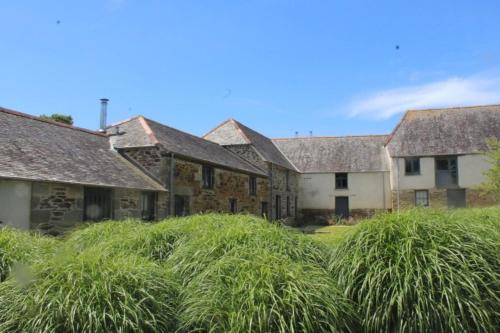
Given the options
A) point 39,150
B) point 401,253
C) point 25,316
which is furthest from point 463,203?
point 25,316

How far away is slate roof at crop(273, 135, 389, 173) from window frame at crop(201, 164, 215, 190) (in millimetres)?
15396

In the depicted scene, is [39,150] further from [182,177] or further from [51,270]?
[51,270]

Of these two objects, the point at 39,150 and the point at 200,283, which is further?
the point at 39,150

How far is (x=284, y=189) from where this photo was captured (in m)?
30.3

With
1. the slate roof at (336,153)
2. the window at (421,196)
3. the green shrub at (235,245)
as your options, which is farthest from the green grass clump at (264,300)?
the slate roof at (336,153)

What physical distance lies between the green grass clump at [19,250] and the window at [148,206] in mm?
10014

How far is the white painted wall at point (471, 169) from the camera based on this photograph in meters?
28.8

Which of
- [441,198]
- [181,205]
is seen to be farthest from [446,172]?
[181,205]

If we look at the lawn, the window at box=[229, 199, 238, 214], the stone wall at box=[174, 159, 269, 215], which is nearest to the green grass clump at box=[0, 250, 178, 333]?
the lawn

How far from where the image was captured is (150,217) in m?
16.2

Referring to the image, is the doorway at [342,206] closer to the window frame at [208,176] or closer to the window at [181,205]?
the window frame at [208,176]

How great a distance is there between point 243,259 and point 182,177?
44.4 ft

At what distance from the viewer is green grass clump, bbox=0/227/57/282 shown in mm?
5047

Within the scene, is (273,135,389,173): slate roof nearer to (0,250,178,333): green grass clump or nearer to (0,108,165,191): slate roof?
(0,108,165,191): slate roof
